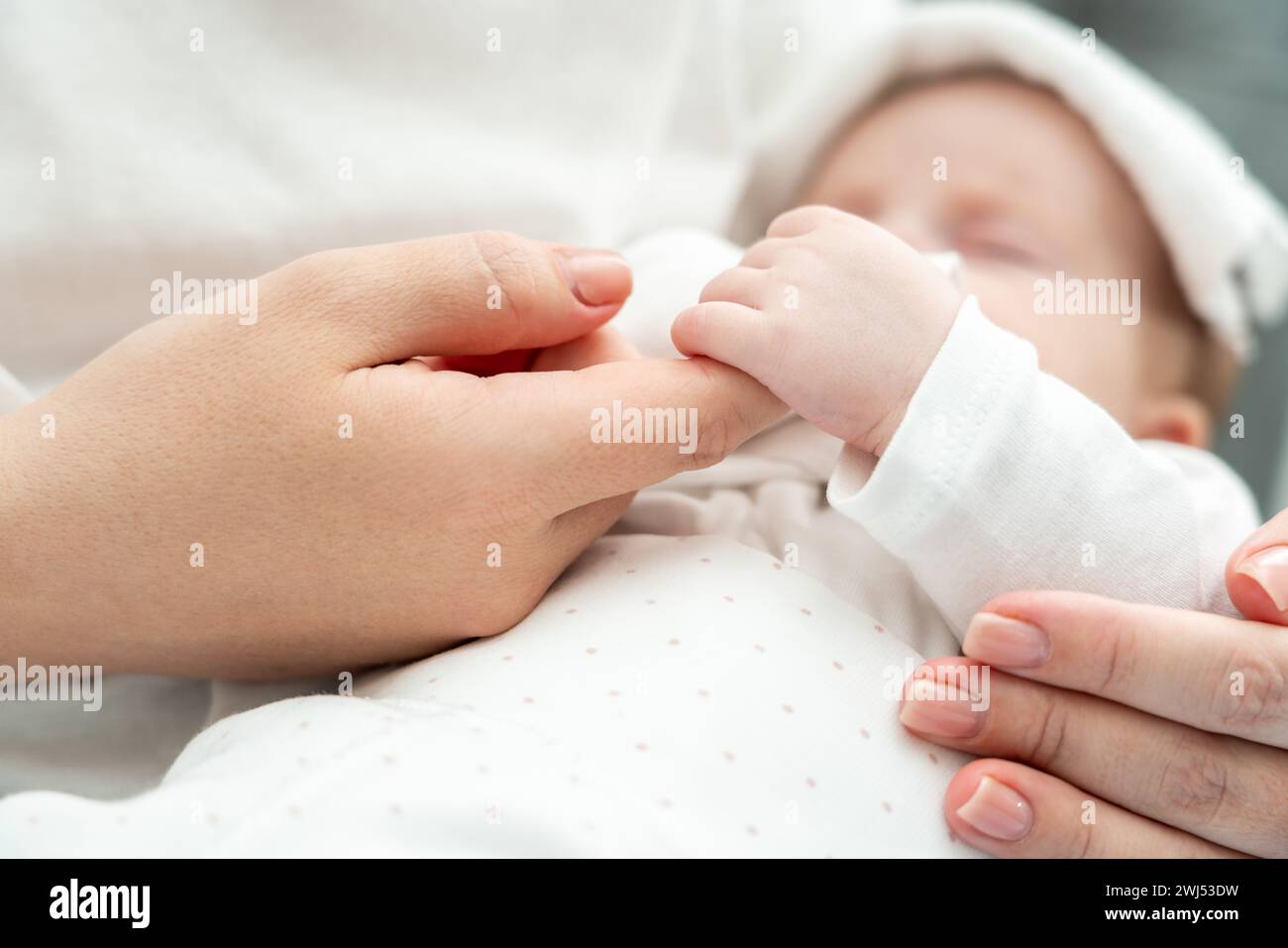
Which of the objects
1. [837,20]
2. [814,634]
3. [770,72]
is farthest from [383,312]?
[837,20]

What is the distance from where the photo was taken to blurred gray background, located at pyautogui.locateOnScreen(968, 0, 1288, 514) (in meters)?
1.76

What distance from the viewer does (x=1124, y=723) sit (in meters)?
→ 0.77

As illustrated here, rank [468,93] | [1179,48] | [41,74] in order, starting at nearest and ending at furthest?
1. [41,74]
2. [468,93]
3. [1179,48]

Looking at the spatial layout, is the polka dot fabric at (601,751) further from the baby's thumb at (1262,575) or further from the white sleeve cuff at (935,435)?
the baby's thumb at (1262,575)

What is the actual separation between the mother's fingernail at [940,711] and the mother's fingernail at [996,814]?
5 centimetres

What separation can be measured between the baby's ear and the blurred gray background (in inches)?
16.7

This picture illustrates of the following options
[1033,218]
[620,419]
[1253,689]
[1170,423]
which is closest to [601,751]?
[620,419]

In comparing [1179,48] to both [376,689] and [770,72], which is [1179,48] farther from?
[376,689]

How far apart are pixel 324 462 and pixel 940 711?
0.47 metres

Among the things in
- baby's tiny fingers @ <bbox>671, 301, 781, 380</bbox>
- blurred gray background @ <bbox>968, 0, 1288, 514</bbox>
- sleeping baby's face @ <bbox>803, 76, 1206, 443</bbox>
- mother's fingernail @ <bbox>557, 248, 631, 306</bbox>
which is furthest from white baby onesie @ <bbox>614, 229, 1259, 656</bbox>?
blurred gray background @ <bbox>968, 0, 1288, 514</bbox>

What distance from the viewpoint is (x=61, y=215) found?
953 mm

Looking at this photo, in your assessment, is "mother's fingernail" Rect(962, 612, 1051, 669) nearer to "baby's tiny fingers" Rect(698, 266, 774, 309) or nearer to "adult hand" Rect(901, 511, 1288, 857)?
"adult hand" Rect(901, 511, 1288, 857)

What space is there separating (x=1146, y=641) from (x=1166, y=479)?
0.14 meters

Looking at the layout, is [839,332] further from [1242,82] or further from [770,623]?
[1242,82]
